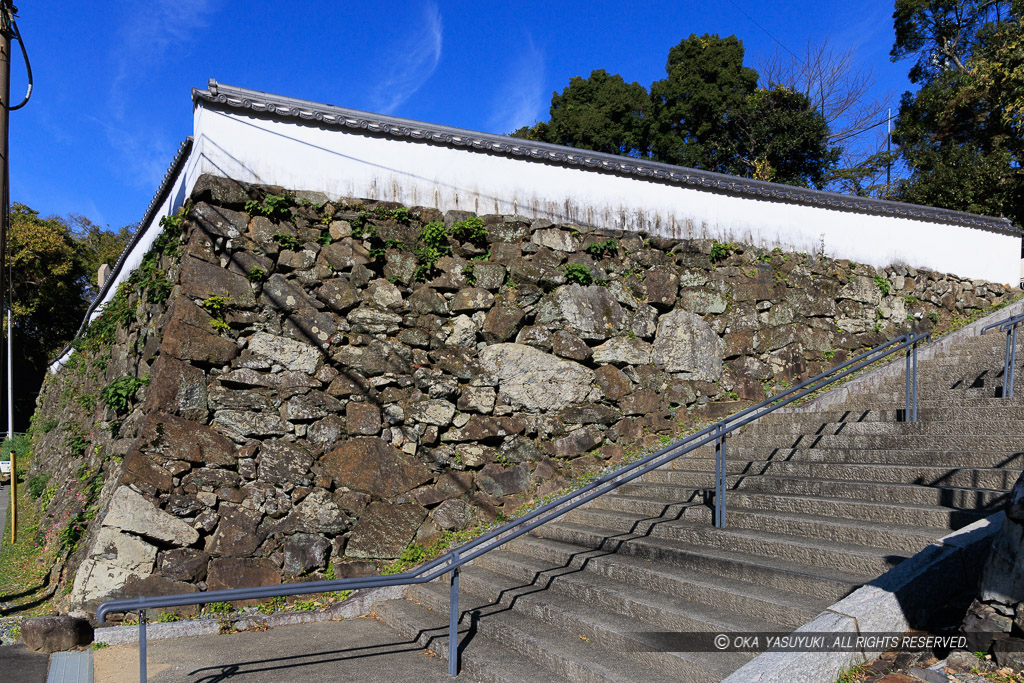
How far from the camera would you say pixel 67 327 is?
22.3 metres

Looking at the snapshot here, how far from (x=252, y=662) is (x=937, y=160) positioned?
53.8 feet

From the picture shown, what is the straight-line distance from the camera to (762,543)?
4.08m

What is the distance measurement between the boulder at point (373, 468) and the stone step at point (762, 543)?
5.85ft

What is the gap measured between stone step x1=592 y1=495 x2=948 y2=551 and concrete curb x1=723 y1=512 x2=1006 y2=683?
0.29 m

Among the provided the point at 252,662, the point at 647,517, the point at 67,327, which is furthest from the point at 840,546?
the point at 67,327

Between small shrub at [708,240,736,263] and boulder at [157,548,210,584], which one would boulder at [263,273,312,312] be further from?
small shrub at [708,240,736,263]

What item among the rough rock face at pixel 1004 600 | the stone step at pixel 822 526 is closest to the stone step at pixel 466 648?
the stone step at pixel 822 526

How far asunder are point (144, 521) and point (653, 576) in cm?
388

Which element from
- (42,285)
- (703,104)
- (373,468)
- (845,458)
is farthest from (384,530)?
(42,285)

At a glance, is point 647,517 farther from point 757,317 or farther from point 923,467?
point 757,317

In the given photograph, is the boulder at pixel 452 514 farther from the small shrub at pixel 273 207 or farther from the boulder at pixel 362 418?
the small shrub at pixel 273 207

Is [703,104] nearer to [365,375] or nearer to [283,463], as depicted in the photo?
[365,375]

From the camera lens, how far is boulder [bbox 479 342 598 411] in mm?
6742

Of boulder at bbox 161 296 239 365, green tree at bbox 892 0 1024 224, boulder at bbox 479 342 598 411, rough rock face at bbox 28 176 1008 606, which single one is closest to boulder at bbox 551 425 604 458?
rough rock face at bbox 28 176 1008 606
